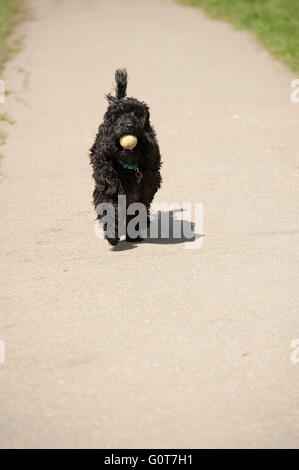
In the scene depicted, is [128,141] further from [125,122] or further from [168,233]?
Result: [168,233]

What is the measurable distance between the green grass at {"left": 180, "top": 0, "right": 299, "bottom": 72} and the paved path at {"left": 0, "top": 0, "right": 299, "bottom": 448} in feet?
4.47

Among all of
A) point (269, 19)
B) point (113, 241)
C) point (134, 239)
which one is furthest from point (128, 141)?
point (269, 19)

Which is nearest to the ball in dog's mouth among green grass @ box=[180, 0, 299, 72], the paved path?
the paved path

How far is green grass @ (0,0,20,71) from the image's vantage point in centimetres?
1609

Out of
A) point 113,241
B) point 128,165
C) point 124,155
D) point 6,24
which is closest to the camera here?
point 124,155

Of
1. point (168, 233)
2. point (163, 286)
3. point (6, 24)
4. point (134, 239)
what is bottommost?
point (163, 286)

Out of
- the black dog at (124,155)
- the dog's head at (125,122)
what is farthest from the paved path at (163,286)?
the dog's head at (125,122)

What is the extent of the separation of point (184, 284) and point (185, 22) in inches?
517

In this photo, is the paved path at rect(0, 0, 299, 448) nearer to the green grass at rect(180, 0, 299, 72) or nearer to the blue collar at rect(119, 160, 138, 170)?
the blue collar at rect(119, 160, 138, 170)

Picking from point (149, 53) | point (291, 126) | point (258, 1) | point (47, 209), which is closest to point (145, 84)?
point (149, 53)

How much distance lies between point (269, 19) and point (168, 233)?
10.8m

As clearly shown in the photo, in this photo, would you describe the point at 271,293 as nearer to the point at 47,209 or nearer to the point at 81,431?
the point at 81,431

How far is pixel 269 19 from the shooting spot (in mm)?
16859

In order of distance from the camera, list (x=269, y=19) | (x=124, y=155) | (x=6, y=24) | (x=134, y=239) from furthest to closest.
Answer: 1. (x=6, y=24)
2. (x=269, y=19)
3. (x=134, y=239)
4. (x=124, y=155)
